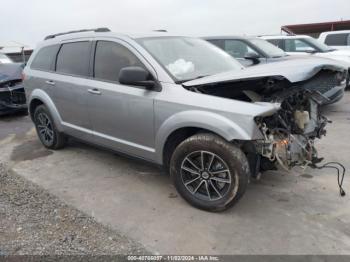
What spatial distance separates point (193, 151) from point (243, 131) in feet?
1.95

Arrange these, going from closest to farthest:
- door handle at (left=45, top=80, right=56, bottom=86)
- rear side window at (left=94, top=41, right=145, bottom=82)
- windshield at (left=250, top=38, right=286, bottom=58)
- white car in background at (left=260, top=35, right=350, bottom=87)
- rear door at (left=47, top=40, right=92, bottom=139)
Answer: rear side window at (left=94, top=41, right=145, bottom=82) → rear door at (left=47, top=40, right=92, bottom=139) → door handle at (left=45, top=80, right=56, bottom=86) → windshield at (left=250, top=38, right=286, bottom=58) → white car in background at (left=260, top=35, right=350, bottom=87)

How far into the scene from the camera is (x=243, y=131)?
3.25 meters

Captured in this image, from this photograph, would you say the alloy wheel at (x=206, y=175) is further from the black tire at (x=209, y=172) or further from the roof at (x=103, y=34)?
the roof at (x=103, y=34)

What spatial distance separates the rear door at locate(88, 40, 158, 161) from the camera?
4000 mm

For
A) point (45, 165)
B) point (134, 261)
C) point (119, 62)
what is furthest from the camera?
point (45, 165)

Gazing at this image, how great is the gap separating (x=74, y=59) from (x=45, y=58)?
87 cm

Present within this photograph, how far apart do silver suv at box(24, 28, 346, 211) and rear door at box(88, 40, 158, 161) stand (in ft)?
0.04

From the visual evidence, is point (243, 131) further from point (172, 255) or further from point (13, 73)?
point (13, 73)

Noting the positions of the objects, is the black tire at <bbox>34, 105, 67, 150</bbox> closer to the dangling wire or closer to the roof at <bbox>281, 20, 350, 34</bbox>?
the dangling wire

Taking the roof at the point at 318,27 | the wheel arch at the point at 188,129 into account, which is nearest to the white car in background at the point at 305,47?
the wheel arch at the point at 188,129

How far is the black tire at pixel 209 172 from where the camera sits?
134 inches

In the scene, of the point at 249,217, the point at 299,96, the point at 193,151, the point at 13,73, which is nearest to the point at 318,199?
the point at 249,217

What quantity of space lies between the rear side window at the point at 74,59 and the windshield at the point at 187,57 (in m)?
0.95

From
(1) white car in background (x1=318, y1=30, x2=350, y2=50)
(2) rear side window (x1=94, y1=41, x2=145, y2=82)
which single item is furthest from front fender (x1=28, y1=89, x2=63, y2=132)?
(1) white car in background (x1=318, y1=30, x2=350, y2=50)
